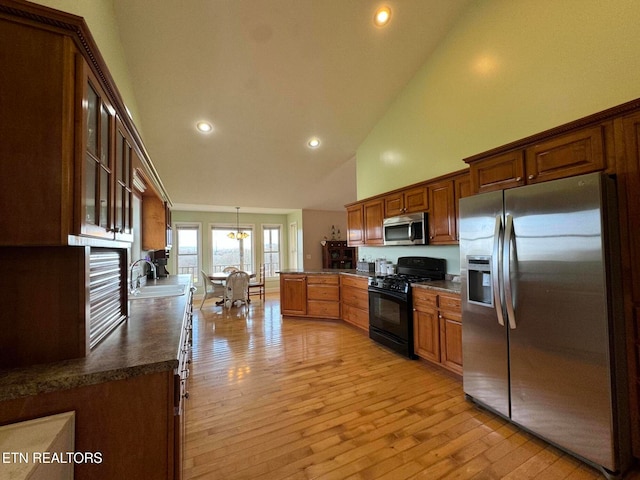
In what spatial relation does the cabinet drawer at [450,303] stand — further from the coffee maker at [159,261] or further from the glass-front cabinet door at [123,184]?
the coffee maker at [159,261]

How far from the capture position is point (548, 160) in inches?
73.0

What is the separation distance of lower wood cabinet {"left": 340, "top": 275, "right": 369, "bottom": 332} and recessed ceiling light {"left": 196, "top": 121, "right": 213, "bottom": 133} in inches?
125

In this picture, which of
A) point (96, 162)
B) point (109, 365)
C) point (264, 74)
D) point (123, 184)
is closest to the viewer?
point (109, 365)

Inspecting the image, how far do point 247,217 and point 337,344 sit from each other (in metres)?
5.76

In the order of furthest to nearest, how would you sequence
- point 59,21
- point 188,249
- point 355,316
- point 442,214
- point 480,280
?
point 188,249 < point 355,316 < point 442,214 < point 480,280 < point 59,21

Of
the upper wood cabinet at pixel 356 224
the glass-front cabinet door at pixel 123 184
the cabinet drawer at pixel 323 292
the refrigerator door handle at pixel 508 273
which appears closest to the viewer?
the glass-front cabinet door at pixel 123 184

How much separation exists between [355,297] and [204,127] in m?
3.48

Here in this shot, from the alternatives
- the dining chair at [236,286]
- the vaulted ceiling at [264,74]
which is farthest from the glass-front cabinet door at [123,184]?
the dining chair at [236,286]

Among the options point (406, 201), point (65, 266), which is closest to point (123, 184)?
point (65, 266)

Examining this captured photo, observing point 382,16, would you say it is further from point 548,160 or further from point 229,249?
point 229,249

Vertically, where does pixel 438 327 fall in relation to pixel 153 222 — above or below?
below

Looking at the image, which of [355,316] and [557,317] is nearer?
[557,317]

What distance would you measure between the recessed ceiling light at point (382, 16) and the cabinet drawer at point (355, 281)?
122 inches

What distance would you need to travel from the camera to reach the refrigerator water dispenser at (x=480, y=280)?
2.04 metres
